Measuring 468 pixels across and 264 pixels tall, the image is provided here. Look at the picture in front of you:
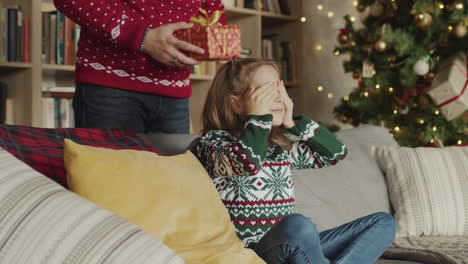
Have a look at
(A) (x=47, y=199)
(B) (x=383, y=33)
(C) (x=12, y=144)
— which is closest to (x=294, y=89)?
(B) (x=383, y=33)

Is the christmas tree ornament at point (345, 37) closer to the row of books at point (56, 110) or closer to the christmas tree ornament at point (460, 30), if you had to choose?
the christmas tree ornament at point (460, 30)

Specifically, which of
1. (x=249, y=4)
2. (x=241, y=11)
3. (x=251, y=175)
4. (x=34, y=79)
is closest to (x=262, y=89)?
(x=251, y=175)

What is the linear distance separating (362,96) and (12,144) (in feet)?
7.24

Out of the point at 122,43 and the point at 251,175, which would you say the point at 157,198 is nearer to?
the point at 251,175

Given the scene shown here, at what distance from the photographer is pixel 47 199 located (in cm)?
90

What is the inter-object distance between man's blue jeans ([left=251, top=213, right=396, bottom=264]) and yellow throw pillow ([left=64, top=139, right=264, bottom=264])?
96 millimetres

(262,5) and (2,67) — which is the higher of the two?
(262,5)

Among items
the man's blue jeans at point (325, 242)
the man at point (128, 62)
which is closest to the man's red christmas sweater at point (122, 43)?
the man at point (128, 62)

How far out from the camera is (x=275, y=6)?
388 cm

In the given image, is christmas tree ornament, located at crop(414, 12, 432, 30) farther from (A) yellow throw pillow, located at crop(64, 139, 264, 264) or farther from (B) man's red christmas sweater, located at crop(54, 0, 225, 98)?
(A) yellow throw pillow, located at crop(64, 139, 264, 264)

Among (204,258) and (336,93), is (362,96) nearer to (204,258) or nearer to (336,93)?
(336,93)

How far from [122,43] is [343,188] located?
0.86 meters

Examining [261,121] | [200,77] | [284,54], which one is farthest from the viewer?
[284,54]

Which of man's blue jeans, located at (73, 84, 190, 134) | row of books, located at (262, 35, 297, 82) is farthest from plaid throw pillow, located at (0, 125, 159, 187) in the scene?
row of books, located at (262, 35, 297, 82)
